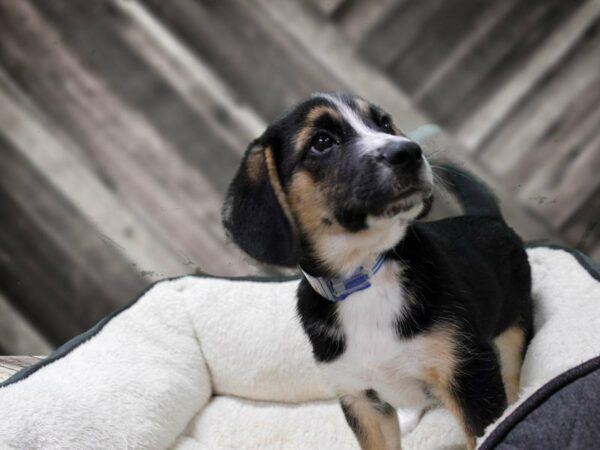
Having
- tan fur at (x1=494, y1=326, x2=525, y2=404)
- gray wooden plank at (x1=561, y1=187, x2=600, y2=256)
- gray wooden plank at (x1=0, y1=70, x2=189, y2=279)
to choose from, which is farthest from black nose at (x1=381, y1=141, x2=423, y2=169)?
gray wooden plank at (x1=0, y1=70, x2=189, y2=279)

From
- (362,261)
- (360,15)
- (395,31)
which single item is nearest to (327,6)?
(360,15)

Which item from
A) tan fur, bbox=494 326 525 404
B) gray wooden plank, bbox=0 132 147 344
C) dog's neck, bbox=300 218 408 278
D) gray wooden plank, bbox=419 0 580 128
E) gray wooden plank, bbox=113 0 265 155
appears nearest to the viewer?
dog's neck, bbox=300 218 408 278

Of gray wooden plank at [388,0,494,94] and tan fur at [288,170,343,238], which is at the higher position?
tan fur at [288,170,343,238]

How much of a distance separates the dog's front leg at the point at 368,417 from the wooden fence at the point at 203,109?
54.4 inches

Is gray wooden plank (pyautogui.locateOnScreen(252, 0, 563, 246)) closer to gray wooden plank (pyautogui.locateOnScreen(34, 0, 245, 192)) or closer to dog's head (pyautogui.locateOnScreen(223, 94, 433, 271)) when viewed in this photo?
gray wooden plank (pyautogui.locateOnScreen(34, 0, 245, 192))

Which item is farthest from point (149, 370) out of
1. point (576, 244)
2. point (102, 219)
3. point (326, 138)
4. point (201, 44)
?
point (576, 244)

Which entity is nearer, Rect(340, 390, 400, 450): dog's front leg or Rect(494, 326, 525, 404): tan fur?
Rect(340, 390, 400, 450): dog's front leg

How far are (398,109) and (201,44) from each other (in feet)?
3.36

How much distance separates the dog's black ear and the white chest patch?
0.90ft

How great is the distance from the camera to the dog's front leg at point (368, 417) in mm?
2102

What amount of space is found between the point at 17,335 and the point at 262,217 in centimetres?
230

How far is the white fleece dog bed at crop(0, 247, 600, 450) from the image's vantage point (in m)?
2.19

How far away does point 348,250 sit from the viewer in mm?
1848

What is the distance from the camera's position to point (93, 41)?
10.7ft
